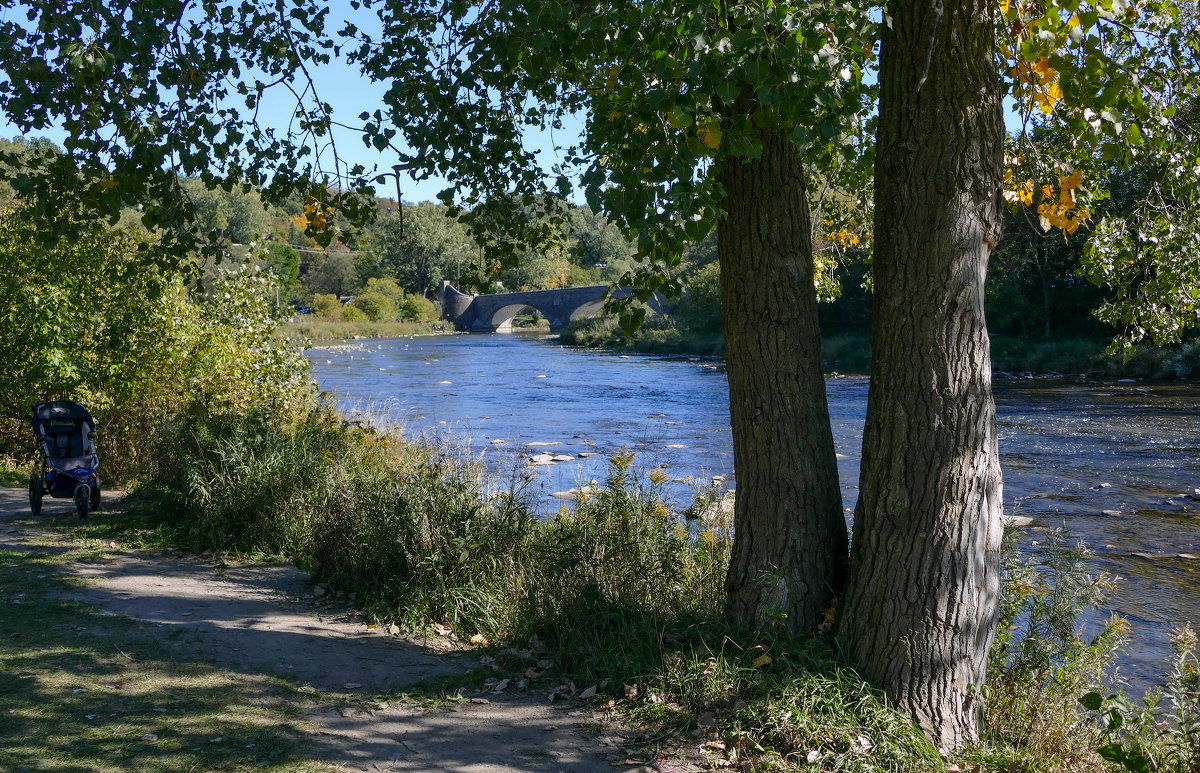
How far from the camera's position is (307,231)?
22.4ft

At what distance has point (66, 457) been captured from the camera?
9.32 meters

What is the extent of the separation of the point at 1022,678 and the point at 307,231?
17.5ft

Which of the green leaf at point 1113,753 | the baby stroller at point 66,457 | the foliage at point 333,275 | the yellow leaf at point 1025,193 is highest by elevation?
the foliage at point 333,275

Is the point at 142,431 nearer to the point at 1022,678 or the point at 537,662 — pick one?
the point at 537,662

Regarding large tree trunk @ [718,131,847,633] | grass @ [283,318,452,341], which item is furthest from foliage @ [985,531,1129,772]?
grass @ [283,318,452,341]

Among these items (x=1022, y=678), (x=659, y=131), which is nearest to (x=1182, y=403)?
(x=1022, y=678)

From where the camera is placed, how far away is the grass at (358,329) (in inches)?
2546

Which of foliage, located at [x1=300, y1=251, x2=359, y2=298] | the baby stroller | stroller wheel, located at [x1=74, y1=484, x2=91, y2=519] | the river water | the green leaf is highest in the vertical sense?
foliage, located at [x1=300, y1=251, x2=359, y2=298]

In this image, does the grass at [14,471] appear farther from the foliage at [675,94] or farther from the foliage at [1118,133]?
the foliage at [1118,133]

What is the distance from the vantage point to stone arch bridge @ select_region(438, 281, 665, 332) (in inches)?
2660

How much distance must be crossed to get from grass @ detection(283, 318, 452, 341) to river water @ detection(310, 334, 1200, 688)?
31092 millimetres

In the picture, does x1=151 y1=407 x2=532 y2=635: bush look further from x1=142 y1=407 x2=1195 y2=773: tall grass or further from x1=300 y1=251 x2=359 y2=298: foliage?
x1=300 y1=251 x2=359 y2=298: foliage

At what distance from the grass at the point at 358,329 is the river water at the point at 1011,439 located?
31.1 m

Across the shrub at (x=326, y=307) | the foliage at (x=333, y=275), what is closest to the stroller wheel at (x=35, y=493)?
the shrub at (x=326, y=307)
